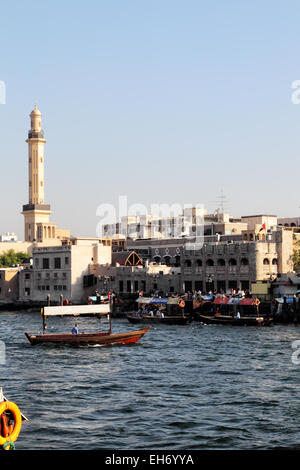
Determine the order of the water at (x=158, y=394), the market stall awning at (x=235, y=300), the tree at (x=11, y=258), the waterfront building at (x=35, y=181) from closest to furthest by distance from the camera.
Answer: the water at (x=158, y=394), the market stall awning at (x=235, y=300), the tree at (x=11, y=258), the waterfront building at (x=35, y=181)

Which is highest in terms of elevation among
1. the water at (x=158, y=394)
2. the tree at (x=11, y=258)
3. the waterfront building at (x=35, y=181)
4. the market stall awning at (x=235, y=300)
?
the waterfront building at (x=35, y=181)

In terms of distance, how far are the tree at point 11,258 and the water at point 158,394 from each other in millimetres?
74836

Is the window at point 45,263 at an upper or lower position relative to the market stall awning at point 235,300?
upper

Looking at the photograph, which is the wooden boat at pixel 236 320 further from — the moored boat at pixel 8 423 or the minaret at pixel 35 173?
the minaret at pixel 35 173

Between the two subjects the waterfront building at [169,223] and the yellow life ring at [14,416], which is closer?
the yellow life ring at [14,416]

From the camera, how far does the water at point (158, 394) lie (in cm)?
2711

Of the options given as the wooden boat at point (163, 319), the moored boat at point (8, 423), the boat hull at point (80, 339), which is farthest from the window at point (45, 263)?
the moored boat at point (8, 423)

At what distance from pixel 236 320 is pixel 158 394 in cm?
3977

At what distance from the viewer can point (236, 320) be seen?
7444cm

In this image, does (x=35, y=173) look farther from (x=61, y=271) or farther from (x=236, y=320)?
(x=236, y=320)

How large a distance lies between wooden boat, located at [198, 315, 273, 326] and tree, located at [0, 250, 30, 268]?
208 feet

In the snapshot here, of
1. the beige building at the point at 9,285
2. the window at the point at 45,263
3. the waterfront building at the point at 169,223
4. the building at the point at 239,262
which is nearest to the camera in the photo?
the building at the point at 239,262

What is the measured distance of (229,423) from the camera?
29.2 meters
